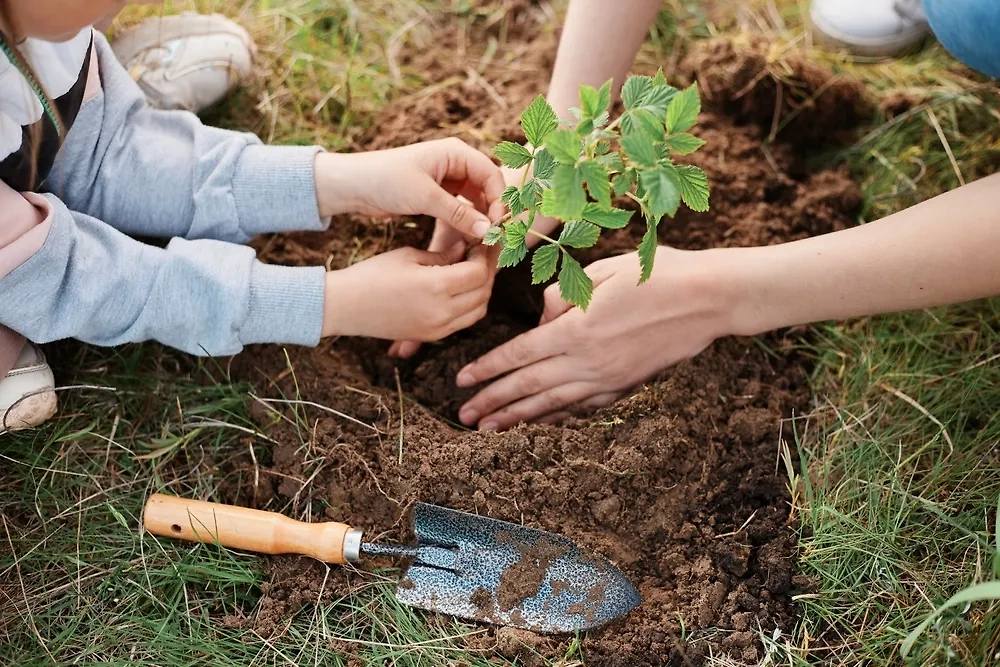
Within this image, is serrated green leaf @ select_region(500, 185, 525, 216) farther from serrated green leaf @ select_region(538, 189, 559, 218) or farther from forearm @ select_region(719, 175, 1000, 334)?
forearm @ select_region(719, 175, 1000, 334)

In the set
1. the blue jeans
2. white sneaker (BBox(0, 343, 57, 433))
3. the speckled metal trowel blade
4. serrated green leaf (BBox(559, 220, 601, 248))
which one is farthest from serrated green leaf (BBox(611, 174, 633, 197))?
white sneaker (BBox(0, 343, 57, 433))

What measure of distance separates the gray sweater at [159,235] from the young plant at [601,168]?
48 cm

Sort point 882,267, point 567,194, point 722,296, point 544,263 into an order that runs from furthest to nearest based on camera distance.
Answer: point 722,296 < point 882,267 < point 544,263 < point 567,194

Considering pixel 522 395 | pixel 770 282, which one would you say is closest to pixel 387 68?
pixel 522 395

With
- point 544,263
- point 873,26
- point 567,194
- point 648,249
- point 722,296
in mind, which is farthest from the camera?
point 873,26

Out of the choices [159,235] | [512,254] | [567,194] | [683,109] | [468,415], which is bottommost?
[468,415]

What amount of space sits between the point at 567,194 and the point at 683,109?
0.18 meters

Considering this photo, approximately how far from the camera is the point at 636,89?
1.20 metres

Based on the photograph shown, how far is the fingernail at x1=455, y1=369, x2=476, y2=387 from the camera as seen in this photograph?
1697mm

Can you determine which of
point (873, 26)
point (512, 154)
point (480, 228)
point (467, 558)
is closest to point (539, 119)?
point (512, 154)

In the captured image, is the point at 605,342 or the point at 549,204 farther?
the point at 605,342

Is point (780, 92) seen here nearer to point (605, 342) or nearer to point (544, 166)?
point (605, 342)

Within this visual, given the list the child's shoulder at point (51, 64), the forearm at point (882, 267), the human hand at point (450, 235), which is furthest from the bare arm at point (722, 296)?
the child's shoulder at point (51, 64)

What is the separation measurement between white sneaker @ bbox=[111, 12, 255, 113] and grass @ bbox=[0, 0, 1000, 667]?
1.96 feet
